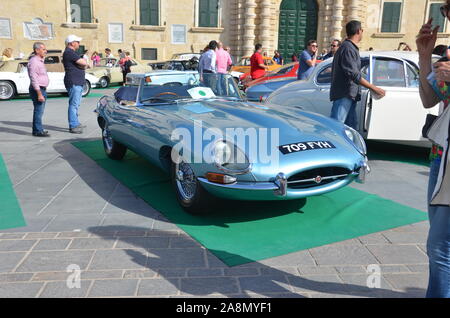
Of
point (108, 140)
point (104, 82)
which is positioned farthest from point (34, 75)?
point (104, 82)

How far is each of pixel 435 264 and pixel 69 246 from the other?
8.73 ft

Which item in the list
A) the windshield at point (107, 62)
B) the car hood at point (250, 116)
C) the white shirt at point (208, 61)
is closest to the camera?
the car hood at point (250, 116)

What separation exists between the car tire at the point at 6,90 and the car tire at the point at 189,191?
37.2ft

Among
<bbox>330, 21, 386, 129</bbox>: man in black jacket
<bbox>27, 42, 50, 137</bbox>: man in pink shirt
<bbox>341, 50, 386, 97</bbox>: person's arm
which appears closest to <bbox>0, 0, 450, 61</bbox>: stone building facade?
<bbox>27, 42, 50, 137</bbox>: man in pink shirt

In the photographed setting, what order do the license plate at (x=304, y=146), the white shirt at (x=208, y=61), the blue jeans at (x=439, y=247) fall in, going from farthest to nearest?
the white shirt at (x=208, y=61), the license plate at (x=304, y=146), the blue jeans at (x=439, y=247)

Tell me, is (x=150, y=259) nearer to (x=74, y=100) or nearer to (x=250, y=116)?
(x=250, y=116)

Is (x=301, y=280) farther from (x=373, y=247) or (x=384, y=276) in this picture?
(x=373, y=247)

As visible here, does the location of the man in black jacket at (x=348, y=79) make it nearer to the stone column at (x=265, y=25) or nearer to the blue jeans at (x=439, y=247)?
the blue jeans at (x=439, y=247)

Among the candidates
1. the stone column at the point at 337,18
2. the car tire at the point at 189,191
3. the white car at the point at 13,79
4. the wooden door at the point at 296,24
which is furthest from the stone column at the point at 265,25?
the car tire at the point at 189,191

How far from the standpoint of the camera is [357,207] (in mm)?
4359

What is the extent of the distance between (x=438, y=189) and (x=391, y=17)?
28.0 m

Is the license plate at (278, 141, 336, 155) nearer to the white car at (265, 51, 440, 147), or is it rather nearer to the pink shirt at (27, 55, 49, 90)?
the white car at (265, 51, 440, 147)

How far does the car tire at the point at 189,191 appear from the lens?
3867 mm

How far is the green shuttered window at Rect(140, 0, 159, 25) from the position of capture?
25594 millimetres
